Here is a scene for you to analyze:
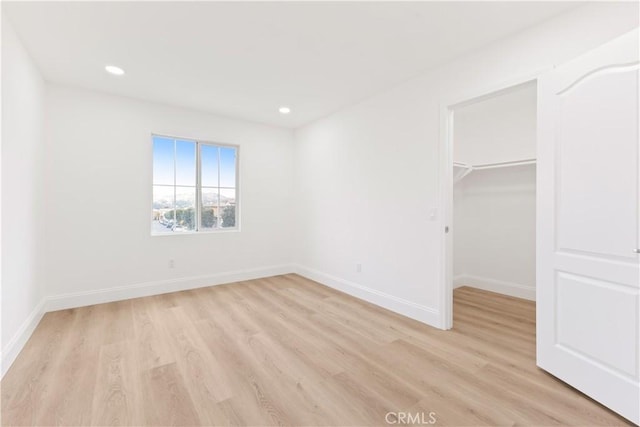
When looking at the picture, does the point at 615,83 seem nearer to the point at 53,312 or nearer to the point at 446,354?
the point at 446,354

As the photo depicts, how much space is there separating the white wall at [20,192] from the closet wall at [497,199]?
459 cm

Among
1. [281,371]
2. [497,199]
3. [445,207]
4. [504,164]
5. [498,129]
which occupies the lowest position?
[281,371]

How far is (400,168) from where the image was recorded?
10.6ft

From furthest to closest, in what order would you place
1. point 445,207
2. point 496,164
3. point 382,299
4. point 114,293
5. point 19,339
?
point 496,164
point 114,293
point 382,299
point 445,207
point 19,339

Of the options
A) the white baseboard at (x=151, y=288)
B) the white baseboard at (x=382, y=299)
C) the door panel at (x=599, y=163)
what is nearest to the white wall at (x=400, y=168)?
the white baseboard at (x=382, y=299)

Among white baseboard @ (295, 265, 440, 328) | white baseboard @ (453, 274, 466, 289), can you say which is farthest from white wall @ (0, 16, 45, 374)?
white baseboard @ (453, 274, 466, 289)

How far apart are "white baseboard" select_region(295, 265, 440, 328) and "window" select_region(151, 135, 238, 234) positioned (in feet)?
5.53

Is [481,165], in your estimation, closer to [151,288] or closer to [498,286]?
[498,286]

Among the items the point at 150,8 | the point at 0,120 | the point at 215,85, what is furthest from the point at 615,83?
the point at 0,120

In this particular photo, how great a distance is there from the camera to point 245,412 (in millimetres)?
1652

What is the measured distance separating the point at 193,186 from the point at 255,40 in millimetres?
2552

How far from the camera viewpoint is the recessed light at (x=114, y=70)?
288 cm

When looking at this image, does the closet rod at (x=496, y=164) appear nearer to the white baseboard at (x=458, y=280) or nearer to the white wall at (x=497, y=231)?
the white wall at (x=497, y=231)

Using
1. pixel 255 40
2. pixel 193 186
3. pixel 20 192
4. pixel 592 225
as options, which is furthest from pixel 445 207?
pixel 20 192
